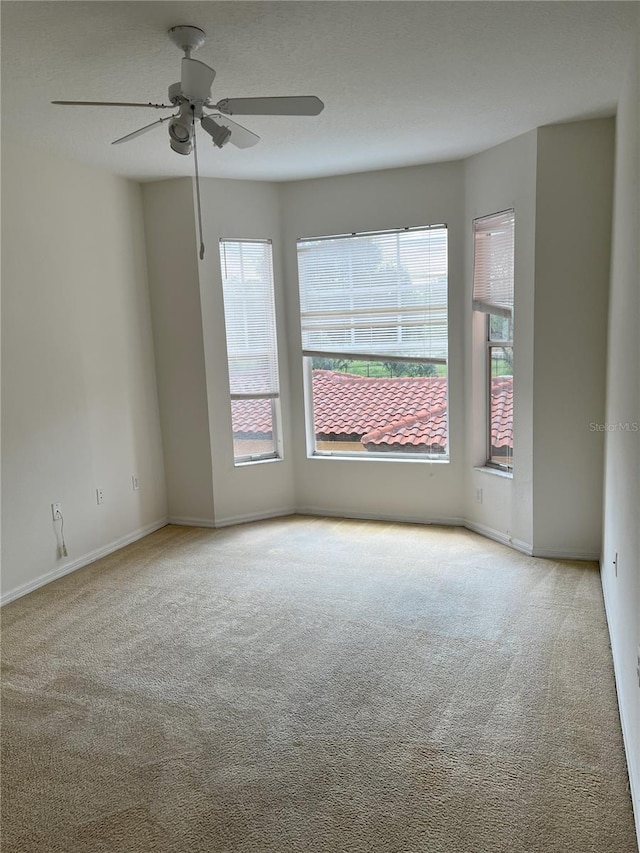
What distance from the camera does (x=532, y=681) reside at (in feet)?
8.78

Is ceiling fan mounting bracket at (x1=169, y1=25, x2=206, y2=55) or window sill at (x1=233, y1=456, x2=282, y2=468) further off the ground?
ceiling fan mounting bracket at (x1=169, y1=25, x2=206, y2=55)

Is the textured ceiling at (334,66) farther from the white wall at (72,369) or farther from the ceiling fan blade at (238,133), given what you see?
the white wall at (72,369)

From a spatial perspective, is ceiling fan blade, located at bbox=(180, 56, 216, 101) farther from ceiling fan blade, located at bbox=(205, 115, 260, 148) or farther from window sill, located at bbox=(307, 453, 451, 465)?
window sill, located at bbox=(307, 453, 451, 465)

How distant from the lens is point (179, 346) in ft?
15.9

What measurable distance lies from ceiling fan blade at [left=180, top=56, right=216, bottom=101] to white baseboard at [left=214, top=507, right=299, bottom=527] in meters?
3.32

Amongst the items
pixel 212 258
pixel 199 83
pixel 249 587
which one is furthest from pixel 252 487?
pixel 199 83

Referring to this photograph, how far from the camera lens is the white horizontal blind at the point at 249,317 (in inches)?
191

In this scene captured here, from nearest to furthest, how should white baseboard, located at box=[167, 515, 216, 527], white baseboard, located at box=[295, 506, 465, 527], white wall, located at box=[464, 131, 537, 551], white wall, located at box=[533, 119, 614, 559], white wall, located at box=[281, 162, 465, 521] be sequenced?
white wall, located at box=[533, 119, 614, 559] → white wall, located at box=[464, 131, 537, 551] → white wall, located at box=[281, 162, 465, 521] → white baseboard, located at box=[295, 506, 465, 527] → white baseboard, located at box=[167, 515, 216, 527]

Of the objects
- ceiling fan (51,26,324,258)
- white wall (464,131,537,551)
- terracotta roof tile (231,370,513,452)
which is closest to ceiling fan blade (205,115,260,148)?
ceiling fan (51,26,324,258)

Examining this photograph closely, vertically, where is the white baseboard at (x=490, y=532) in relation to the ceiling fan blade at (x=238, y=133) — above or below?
below

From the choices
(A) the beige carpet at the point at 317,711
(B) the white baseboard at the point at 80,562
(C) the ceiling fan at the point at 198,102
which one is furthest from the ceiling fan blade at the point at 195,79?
(B) the white baseboard at the point at 80,562

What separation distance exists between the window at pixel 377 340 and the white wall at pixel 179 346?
0.90m

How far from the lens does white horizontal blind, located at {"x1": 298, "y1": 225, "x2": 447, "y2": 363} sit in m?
4.63

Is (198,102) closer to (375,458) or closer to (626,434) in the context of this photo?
(626,434)
